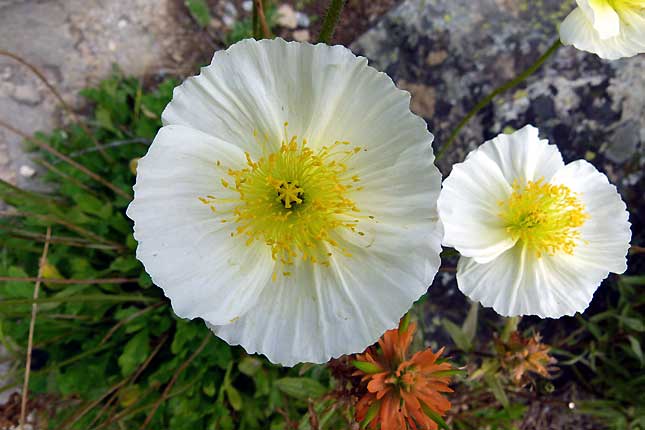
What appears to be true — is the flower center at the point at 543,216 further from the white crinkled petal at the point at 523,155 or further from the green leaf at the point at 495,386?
the green leaf at the point at 495,386

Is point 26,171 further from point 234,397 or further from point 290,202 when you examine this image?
point 290,202

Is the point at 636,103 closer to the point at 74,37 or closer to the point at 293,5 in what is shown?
the point at 293,5

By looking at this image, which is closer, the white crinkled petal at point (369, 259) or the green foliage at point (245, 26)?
the white crinkled petal at point (369, 259)

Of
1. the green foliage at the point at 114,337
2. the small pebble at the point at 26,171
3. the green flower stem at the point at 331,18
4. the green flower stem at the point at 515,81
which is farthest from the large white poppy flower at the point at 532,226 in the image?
the small pebble at the point at 26,171

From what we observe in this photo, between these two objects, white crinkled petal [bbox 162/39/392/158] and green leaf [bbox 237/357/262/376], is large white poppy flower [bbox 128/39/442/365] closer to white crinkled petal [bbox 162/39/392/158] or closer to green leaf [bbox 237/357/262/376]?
white crinkled petal [bbox 162/39/392/158]

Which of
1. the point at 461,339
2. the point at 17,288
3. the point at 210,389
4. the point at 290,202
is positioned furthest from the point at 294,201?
the point at 17,288

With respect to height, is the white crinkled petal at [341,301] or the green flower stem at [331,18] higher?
the green flower stem at [331,18]

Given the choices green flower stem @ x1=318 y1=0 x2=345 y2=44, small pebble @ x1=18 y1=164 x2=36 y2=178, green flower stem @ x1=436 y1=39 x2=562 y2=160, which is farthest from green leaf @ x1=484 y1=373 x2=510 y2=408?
small pebble @ x1=18 y1=164 x2=36 y2=178
